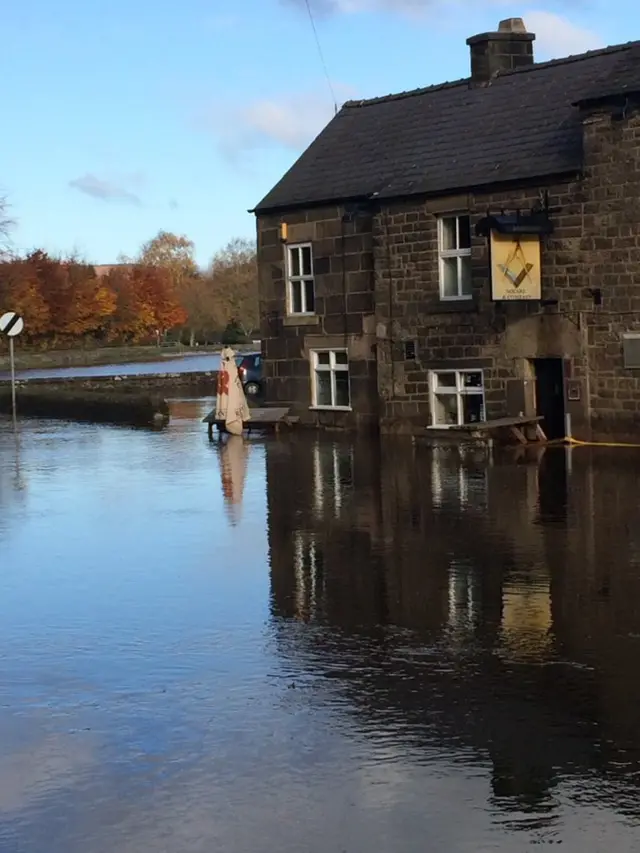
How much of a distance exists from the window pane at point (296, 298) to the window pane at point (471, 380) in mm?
5249

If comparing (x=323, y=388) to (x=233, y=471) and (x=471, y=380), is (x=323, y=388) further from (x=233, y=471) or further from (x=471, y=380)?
(x=233, y=471)

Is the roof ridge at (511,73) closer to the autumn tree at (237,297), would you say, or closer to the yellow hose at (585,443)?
the yellow hose at (585,443)

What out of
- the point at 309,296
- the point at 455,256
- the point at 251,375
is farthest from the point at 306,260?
the point at 251,375

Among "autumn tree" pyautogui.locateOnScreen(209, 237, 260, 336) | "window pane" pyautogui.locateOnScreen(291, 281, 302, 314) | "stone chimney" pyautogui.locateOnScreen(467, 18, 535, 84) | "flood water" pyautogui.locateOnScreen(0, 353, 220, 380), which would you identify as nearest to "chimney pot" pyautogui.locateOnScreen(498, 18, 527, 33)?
"stone chimney" pyautogui.locateOnScreen(467, 18, 535, 84)

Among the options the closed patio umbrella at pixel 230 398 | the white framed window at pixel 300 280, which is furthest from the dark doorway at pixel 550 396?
the white framed window at pixel 300 280

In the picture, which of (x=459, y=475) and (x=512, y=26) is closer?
(x=459, y=475)

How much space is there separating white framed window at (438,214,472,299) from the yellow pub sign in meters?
2.01

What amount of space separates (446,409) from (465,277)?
2.61m

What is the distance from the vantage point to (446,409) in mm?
26391

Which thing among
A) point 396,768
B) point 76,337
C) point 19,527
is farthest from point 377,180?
point 76,337

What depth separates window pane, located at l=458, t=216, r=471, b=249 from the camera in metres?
25.5

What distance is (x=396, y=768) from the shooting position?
21.8 feet

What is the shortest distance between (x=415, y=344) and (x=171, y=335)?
114500 millimetres

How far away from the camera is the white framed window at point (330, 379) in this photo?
94.1ft
